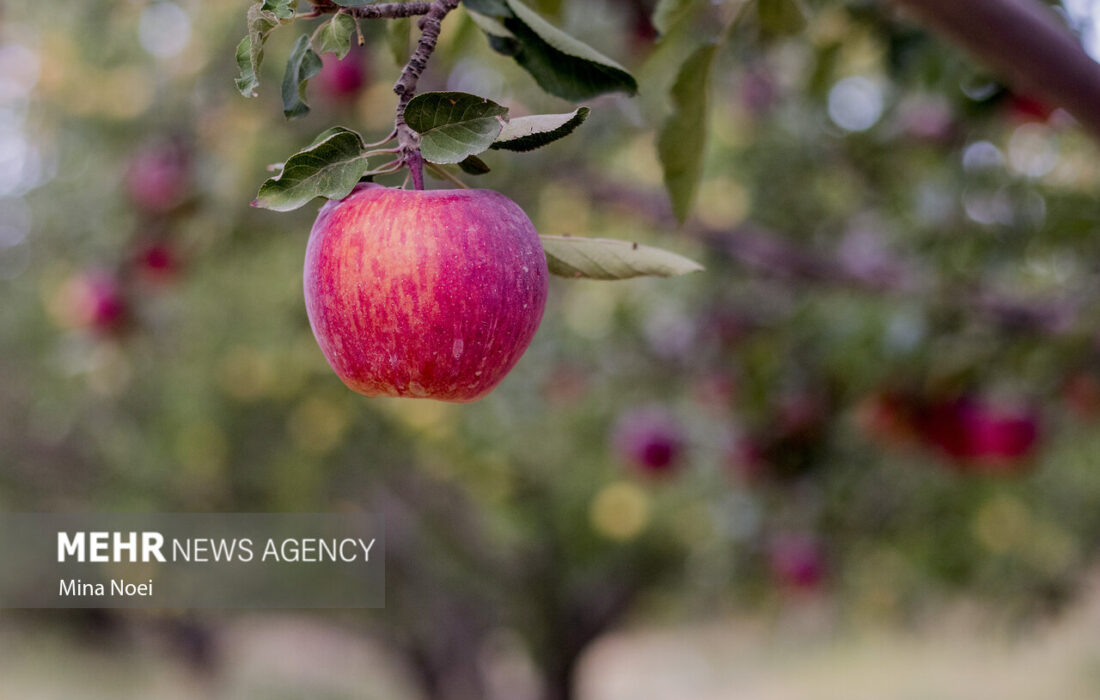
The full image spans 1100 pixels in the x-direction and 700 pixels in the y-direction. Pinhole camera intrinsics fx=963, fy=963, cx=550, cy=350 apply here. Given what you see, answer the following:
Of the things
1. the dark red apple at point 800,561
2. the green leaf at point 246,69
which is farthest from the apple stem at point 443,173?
the dark red apple at point 800,561

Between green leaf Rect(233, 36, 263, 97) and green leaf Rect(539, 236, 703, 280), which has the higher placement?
green leaf Rect(233, 36, 263, 97)

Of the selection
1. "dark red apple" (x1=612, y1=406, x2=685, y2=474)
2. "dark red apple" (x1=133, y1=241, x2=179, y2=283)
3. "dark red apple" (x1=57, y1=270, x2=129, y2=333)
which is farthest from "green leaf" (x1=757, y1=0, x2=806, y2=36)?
"dark red apple" (x1=612, y1=406, x2=685, y2=474)

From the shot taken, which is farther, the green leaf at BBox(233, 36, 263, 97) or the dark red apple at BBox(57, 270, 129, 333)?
the dark red apple at BBox(57, 270, 129, 333)

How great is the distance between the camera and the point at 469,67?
11.3 ft

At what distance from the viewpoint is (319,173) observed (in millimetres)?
517

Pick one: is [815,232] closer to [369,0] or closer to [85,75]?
[85,75]

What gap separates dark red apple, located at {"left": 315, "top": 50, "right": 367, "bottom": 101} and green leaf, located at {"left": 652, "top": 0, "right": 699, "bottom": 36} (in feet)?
4.93

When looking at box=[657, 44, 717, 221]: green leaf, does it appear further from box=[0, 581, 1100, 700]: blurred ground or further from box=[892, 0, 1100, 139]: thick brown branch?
box=[0, 581, 1100, 700]: blurred ground

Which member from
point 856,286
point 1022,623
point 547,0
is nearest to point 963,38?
point 547,0

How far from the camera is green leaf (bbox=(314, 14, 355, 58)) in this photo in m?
0.53

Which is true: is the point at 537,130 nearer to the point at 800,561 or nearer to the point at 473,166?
the point at 473,166

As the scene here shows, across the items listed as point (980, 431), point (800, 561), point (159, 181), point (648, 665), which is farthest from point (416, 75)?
point (648, 665)

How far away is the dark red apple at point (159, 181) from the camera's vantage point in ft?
7.75

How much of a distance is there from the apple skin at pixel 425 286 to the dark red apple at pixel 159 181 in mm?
1978
